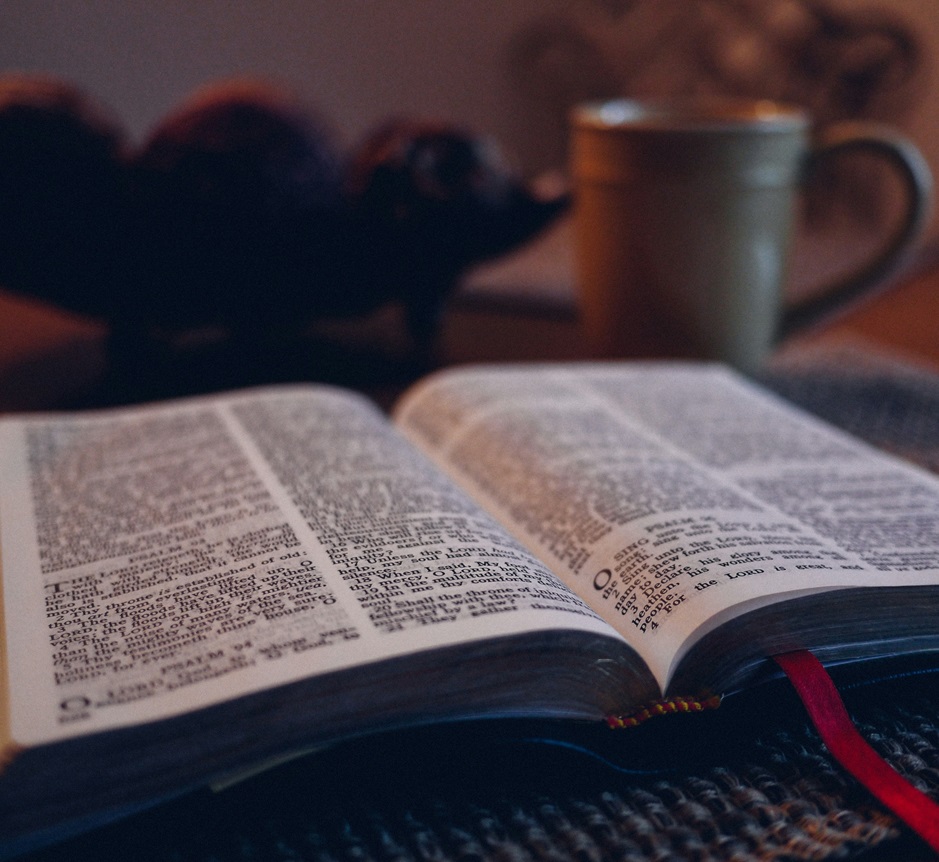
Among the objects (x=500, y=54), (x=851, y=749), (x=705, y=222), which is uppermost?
(x=500, y=54)

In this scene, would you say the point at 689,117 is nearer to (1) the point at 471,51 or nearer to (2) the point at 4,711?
(2) the point at 4,711

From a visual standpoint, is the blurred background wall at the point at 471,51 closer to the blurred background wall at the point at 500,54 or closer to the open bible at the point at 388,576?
the blurred background wall at the point at 500,54

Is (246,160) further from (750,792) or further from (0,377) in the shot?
→ (750,792)

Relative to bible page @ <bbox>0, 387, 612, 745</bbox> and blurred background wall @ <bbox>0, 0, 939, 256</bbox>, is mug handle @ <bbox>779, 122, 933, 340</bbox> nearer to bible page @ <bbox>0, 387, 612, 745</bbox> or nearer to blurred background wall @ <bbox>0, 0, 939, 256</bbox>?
bible page @ <bbox>0, 387, 612, 745</bbox>

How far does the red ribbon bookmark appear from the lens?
0.97 ft

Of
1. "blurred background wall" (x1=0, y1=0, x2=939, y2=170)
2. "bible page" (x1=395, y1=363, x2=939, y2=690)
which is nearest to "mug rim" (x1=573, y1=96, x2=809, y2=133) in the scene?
"bible page" (x1=395, y1=363, x2=939, y2=690)

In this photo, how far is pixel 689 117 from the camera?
0.74m

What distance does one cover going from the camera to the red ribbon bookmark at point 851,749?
0.30 meters

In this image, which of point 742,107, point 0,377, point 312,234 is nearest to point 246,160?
point 312,234

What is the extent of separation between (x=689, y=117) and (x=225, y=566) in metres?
0.54

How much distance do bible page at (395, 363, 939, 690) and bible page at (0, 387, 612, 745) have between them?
31mm

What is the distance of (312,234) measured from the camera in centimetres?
67

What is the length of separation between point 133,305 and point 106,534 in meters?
0.30

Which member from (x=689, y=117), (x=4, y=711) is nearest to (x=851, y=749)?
(x=4, y=711)
